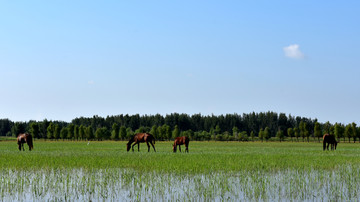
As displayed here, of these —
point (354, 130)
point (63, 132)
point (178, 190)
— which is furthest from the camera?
point (63, 132)

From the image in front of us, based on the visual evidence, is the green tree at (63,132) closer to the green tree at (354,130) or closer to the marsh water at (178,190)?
the green tree at (354,130)

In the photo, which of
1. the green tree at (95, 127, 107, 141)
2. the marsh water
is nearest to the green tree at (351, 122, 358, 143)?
the green tree at (95, 127, 107, 141)

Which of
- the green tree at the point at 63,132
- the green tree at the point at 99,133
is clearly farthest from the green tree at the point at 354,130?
the green tree at the point at 63,132

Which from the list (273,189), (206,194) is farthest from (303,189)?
(206,194)

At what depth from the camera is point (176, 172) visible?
19.9 m

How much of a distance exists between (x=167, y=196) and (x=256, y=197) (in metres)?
3.22

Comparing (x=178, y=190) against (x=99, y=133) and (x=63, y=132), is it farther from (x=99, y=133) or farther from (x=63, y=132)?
(x=63, y=132)

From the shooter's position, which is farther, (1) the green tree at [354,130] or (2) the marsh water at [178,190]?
(1) the green tree at [354,130]

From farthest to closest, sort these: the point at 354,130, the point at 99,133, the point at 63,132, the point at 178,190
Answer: the point at 63,132
the point at 99,133
the point at 354,130
the point at 178,190

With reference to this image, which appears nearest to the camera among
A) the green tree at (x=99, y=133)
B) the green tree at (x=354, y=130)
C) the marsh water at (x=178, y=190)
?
the marsh water at (x=178, y=190)

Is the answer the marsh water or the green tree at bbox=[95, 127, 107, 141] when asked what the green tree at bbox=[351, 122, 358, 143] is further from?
the marsh water

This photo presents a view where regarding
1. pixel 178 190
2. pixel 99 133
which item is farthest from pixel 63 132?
pixel 178 190

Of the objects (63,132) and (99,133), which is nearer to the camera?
(99,133)

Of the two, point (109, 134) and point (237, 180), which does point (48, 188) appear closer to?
point (237, 180)
